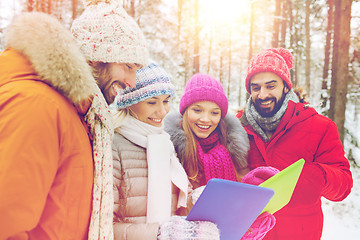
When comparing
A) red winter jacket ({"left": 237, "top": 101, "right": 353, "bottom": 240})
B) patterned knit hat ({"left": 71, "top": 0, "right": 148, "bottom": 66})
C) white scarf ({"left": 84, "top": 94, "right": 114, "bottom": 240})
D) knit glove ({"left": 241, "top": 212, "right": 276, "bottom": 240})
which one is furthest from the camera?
red winter jacket ({"left": 237, "top": 101, "right": 353, "bottom": 240})

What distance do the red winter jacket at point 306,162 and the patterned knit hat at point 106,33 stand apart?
1.73 m

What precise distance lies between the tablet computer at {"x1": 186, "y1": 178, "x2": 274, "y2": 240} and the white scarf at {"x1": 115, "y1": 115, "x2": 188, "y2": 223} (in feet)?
1.72

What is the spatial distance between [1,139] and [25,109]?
136 millimetres

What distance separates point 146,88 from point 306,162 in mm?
1754

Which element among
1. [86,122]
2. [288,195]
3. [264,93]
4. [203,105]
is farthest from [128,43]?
[264,93]

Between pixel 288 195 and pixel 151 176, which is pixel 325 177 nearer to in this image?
pixel 288 195

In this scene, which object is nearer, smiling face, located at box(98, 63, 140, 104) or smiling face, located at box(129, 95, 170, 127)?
smiling face, located at box(98, 63, 140, 104)

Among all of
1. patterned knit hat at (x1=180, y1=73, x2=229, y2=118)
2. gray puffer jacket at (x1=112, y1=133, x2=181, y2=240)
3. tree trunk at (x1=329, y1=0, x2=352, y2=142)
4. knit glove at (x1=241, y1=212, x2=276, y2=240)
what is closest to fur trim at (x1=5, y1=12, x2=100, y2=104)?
gray puffer jacket at (x1=112, y1=133, x2=181, y2=240)

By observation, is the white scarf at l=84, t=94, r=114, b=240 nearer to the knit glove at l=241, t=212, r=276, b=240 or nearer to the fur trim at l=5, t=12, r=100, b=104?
the fur trim at l=5, t=12, r=100, b=104

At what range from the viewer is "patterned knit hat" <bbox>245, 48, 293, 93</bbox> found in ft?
8.46

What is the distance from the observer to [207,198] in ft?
3.92

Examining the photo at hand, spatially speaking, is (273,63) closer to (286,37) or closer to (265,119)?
(265,119)

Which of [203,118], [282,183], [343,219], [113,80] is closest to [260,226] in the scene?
[282,183]

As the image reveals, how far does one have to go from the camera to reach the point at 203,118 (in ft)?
8.23
